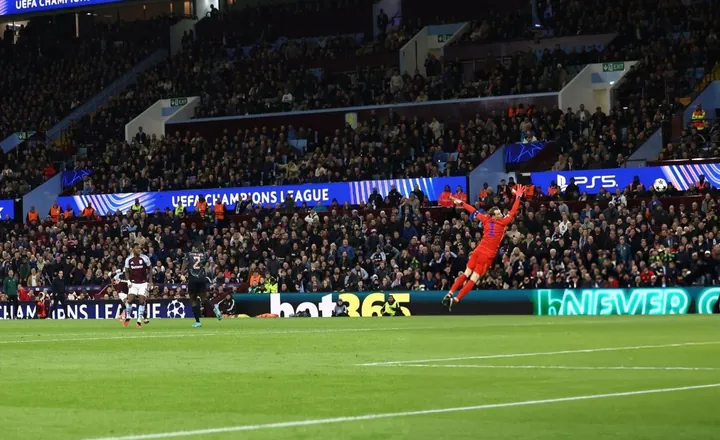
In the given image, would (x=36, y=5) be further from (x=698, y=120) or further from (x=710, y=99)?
(x=698, y=120)

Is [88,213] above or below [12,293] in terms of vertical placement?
above

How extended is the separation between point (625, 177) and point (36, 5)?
27858mm

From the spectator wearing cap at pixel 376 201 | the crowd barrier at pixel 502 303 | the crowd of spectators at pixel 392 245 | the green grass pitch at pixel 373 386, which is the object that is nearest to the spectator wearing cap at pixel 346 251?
the crowd of spectators at pixel 392 245

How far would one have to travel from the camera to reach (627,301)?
35.2 metres

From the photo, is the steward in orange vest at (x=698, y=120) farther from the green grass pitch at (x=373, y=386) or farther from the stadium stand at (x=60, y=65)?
the stadium stand at (x=60, y=65)

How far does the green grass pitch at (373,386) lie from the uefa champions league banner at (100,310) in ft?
66.2

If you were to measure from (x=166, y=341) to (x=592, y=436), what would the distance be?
50.4 feet

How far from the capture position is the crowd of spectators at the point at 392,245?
36.8 meters

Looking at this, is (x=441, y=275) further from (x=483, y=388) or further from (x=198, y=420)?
(x=198, y=420)

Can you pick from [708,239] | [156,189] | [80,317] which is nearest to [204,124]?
[156,189]

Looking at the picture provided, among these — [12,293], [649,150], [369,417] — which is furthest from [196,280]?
[369,417]

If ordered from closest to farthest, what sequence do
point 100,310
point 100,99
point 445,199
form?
1. point 445,199
2. point 100,310
3. point 100,99

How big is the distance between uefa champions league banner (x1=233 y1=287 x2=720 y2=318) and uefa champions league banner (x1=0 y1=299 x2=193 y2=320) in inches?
106

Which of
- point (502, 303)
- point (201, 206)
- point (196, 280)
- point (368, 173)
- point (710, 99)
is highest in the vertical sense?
point (710, 99)
